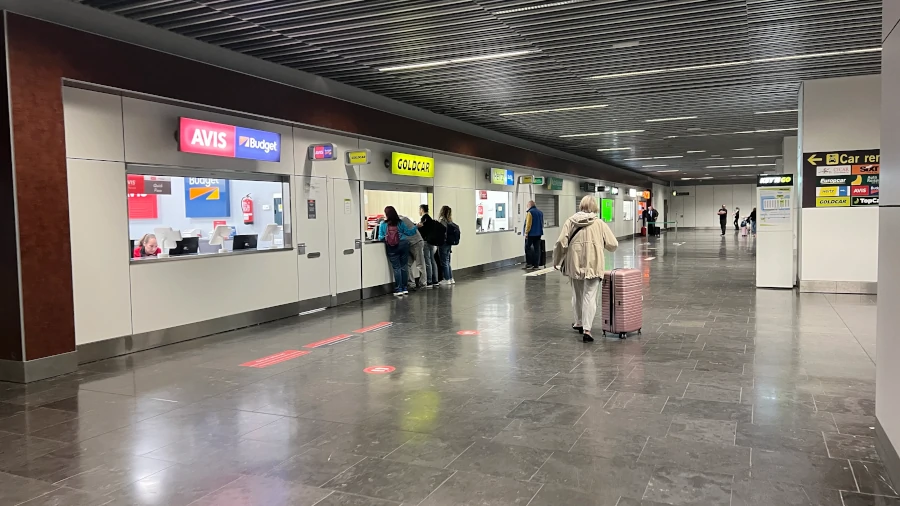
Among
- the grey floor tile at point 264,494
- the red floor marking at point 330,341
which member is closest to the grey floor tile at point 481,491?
the grey floor tile at point 264,494

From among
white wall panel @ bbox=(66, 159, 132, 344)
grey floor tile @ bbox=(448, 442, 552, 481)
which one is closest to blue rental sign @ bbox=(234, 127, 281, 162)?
white wall panel @ bbox=(66, 159, 132, 344)

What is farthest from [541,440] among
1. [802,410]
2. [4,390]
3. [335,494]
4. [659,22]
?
[659,22]

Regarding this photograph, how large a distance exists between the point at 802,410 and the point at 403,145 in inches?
348

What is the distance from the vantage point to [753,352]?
20.5 ft

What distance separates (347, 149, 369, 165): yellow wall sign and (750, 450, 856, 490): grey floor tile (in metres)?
7.59

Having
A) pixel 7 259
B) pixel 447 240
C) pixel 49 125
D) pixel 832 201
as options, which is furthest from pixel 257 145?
pixel 832 201

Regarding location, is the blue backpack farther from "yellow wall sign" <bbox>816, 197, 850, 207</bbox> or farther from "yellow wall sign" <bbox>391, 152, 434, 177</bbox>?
"yellow wall sign" <bbox>816, 197, 850, 207</bbox>

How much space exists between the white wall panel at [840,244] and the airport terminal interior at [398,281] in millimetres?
44

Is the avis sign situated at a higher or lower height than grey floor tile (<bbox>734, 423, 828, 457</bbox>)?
higher

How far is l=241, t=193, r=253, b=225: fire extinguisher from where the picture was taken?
338 inches

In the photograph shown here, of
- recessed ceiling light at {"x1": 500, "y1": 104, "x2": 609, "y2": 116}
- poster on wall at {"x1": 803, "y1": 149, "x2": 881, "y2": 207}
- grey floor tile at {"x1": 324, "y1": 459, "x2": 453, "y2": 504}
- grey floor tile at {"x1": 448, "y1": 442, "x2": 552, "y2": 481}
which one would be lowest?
grey floor tile at {"x1": 324, "y1": 459, "x2": 453, "y2": 504}

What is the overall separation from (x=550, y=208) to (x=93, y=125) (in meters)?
16.1

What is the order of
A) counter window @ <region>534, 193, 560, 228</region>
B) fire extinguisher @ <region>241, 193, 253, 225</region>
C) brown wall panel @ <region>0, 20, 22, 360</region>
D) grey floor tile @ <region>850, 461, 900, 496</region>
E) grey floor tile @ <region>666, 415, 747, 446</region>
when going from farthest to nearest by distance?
counter window @ <region>534, 193, 560, 228</region>
fire extinguisher @ <region>241, 193, 253, 225</region>
brown wall panel @ <region>0, 20, 22, 360</region>
grey floor tile @ <region>666, 415, 747, 446</region>
grey floor tile @ <region>850, 461, 900, 496</region>

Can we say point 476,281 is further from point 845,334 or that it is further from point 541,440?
point 541,440
